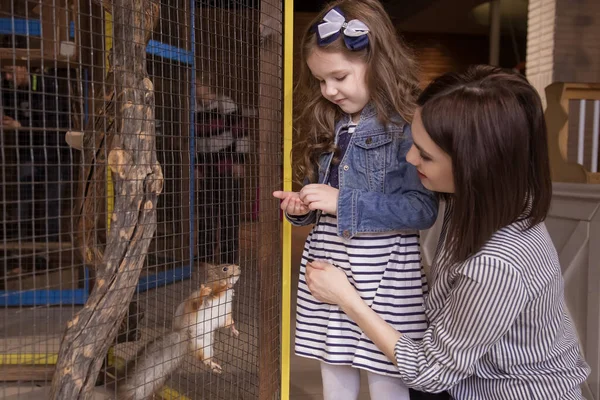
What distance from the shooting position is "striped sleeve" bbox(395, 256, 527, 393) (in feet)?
3.06

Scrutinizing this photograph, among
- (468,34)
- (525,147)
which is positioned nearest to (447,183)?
(525,147)

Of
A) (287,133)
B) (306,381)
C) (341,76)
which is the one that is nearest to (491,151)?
(341,76)

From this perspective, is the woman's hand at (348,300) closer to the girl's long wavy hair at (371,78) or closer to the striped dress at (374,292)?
the striped dress at (374,292)

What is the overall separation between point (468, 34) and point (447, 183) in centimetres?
699

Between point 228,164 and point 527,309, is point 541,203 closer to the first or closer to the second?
point 527,309

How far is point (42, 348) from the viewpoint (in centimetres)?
223

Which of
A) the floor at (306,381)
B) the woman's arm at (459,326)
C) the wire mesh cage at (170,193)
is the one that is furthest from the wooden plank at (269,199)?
the floor at (306,381)

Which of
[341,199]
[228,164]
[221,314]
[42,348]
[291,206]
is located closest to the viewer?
[341,199]

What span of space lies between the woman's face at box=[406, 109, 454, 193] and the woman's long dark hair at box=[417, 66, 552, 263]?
0.06ft

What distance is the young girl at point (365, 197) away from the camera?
1188 millimetres

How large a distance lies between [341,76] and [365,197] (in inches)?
10.2

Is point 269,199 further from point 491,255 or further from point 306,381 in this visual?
point 306,381

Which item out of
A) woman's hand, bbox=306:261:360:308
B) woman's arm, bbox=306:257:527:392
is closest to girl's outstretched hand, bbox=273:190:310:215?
woman's hand, bbox=306:261:360:308

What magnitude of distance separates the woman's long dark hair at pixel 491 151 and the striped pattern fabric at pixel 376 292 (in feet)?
0.69
